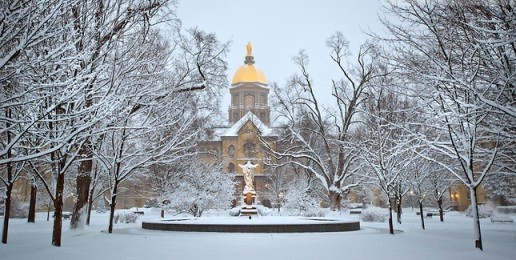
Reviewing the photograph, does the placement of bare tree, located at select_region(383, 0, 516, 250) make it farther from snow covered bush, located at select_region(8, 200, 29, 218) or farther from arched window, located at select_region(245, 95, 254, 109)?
arched window, located at select_region(245, 95, 254, 109)

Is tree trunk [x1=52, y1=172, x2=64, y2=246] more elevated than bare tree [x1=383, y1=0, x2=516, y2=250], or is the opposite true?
bare tree [x1=383, y1=0, x2=516, y2=250]

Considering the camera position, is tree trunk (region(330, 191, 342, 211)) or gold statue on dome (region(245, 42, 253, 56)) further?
gold statue on dome (region(245, 42, 253, 56))

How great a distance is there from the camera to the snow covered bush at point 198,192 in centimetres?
3017

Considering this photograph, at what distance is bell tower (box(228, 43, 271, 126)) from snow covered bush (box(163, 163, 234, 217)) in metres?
44.1

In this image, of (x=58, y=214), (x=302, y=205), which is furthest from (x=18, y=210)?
(x=58, y=214)

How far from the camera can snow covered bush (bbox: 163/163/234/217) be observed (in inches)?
1188

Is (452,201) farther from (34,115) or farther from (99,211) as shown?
(34,115)

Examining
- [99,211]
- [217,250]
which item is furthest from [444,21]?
[99,211]

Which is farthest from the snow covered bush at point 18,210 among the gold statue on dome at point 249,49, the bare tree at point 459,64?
the gold statue on dome at point 249,49

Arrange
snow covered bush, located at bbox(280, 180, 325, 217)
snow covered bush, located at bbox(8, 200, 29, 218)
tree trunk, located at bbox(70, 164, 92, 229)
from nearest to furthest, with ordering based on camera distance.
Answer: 1. tree trunk, located at bbox(70, 164, 92, 229)
2. snow covered bush, located at bbox(280, 180, 325, 217)
3. snow covered bush, located at bbox(8, 200, 29, 218)

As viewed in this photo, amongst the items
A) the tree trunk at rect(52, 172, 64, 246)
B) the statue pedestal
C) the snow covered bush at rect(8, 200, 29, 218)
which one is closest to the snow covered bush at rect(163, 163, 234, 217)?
the statue pedestal

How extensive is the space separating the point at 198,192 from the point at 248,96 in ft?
164

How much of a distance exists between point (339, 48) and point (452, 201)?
104ft

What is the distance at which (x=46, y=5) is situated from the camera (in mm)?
6566
